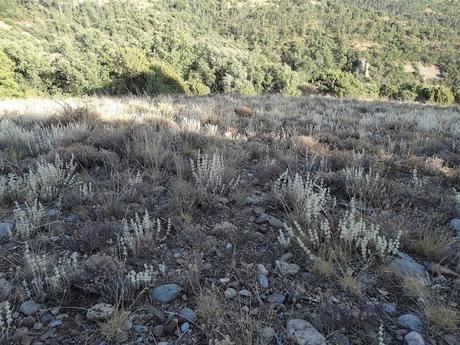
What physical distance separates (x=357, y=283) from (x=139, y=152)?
10.0 ft

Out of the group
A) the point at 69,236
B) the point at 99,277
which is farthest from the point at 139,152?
the point at 99,277

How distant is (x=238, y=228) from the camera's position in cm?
299

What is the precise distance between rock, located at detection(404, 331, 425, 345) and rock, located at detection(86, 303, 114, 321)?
1628 millimetres

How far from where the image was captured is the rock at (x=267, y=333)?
1.86 m

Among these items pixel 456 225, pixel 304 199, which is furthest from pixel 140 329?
pixel 456 225

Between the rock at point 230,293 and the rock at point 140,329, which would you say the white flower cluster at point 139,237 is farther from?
the rock at point 230,293

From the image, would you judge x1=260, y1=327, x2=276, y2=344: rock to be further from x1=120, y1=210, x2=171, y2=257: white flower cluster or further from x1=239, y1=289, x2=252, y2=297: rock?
x1=120, y1=210, x2=171, y2=257: white flower cluster

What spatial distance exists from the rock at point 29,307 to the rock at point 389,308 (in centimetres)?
206

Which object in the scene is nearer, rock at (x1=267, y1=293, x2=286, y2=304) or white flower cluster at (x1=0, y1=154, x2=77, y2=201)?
rock at (x1=267, y1=293, x2=286, y2=304)

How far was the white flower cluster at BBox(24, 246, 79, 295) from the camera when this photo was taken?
2.11 meters

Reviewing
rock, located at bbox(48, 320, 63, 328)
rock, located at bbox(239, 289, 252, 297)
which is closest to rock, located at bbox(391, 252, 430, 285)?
rock, located at bbox(239, 289, 252, 297)

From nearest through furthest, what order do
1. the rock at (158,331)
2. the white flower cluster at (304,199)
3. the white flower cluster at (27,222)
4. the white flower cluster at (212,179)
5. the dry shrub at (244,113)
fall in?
the rock at (158,331) < the white flower cluster at (27,222) < the white flower cluster at (304,199) < the white flower cluster at (212,179) < the dry shrub at (244,113)

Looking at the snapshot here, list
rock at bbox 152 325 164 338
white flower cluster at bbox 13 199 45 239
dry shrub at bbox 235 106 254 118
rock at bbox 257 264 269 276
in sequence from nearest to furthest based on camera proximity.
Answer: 1. rock at bbox 152 325 164 338
2. rock at bbox 257 264 269 276
3. white flower cluster at bbox 13 199 45 239
4. dry shrub at bbox 235 106 254 118

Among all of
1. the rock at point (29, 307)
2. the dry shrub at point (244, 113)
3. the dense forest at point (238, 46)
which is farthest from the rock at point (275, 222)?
the dense forest at point (238, 46)
